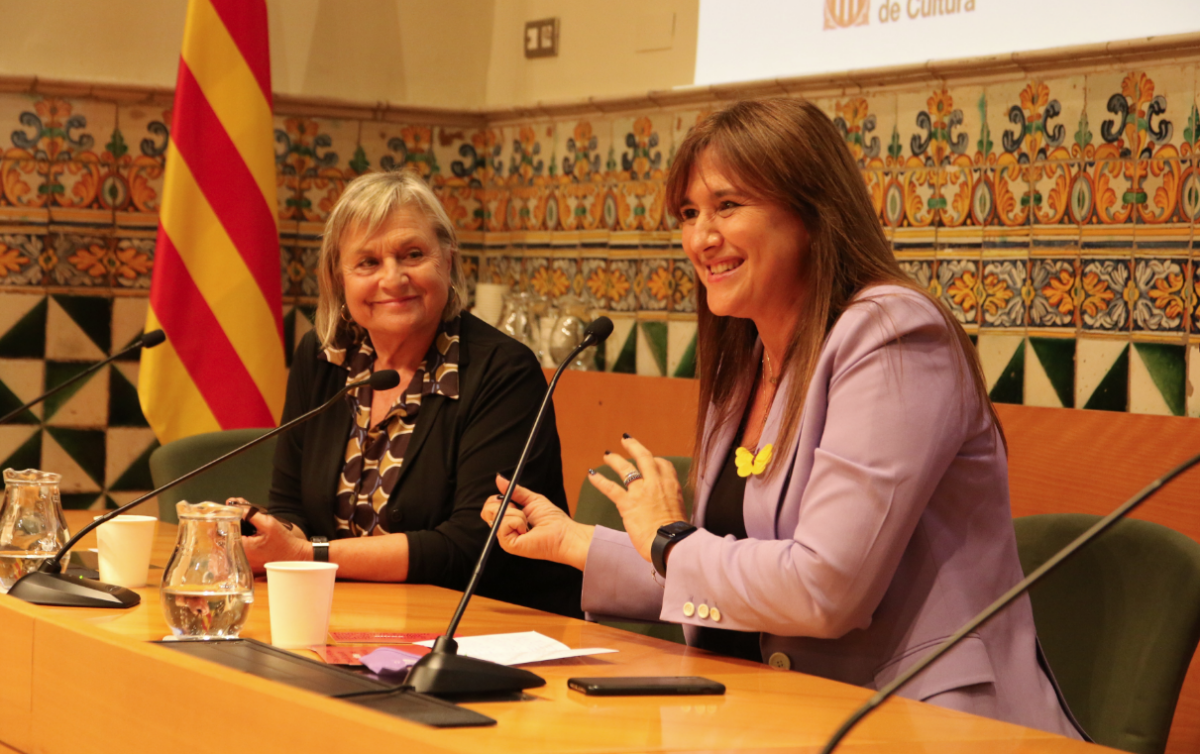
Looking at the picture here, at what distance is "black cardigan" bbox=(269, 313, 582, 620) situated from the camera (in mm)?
2449

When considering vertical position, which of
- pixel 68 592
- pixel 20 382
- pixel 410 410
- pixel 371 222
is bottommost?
pixel 68 592

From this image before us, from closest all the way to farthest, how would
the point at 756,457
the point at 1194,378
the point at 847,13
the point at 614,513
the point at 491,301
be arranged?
the point at 756,457 < the point at 614,513 < the point at 1194,378 < the point at 847,13 < the point at 491,301

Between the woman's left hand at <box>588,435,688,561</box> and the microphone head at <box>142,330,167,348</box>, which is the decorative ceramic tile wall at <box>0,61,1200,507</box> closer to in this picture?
the woman's left hand at <box>588,435,688,561</box>

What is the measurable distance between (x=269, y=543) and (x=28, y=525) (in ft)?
1.22

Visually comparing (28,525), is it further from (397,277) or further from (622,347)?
(622,347)

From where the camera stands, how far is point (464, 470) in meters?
2.52

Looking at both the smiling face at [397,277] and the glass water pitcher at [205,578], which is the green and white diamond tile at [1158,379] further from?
the glass water pitcher at [205,578]

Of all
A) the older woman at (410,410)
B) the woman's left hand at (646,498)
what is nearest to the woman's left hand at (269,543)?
the older woman at (410,410)

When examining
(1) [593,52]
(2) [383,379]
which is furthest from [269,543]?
(1) [593,52]

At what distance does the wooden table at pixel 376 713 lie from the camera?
1260 mm

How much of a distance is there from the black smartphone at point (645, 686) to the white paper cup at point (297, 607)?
0.36 m

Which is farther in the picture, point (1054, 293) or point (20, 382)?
point (20, 382)

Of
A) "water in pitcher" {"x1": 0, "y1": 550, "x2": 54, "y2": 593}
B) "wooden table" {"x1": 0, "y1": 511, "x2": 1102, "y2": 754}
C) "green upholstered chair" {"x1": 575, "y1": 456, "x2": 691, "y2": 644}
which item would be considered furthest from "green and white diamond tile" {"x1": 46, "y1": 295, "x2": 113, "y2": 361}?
"wooden table" {"x1": 0, "y1": 511, "x2": 1102, "y2": 754}

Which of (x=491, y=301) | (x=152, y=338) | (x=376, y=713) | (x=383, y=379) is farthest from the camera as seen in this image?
(x=491, y=301)
